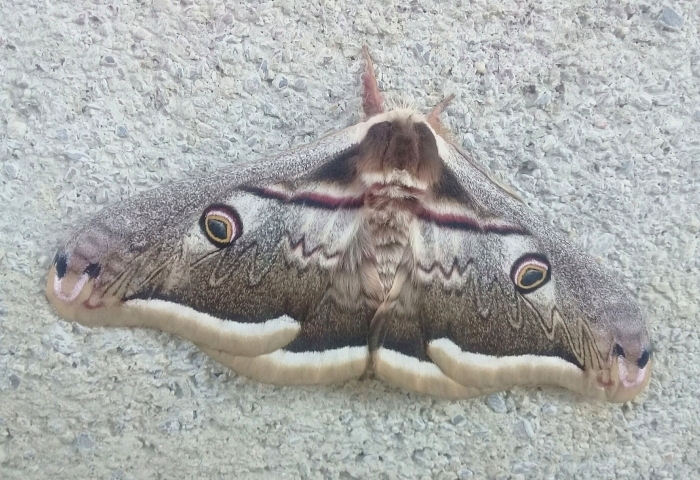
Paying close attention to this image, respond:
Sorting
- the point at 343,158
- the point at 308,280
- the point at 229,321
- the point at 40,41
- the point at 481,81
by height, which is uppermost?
the point at 481,81

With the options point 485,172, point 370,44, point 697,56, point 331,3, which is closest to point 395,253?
point 485,172

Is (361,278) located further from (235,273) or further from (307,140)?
(307,140)

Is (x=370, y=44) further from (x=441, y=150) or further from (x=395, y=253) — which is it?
(x=395, y=253)

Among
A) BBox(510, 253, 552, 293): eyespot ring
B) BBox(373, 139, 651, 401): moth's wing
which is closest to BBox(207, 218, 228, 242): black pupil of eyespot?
BBox(373, 139, 651, 401): moth's wing

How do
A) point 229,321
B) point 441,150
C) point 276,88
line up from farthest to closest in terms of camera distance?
point 276,88 → point 441,150 → point 229,321

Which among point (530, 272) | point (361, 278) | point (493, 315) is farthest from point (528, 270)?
point (361, 278)

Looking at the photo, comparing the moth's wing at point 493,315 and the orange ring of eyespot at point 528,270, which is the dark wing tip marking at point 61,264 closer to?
the moth's wing at point 493,315

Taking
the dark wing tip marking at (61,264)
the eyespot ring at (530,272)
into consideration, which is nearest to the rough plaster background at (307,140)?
the dark wing tip marking at (61,264)
